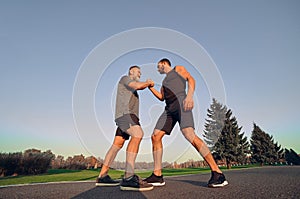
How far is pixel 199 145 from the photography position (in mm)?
3221

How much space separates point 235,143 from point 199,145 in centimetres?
2123

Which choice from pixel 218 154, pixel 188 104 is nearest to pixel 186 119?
pixel 188 104

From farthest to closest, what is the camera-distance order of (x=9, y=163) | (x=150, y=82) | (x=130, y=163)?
(x=9, y=163)
(x=150, y=82)
(x=130, y=163)

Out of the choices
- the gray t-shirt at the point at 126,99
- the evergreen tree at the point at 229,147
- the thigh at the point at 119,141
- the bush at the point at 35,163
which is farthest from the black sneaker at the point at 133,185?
the evergreen tree at the point at 229,147

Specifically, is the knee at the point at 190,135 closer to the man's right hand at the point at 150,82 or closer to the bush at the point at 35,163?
the man's right hand at the point at 150,82

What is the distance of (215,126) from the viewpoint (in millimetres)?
25469

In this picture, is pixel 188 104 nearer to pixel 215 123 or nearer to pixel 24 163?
pixel 24 163

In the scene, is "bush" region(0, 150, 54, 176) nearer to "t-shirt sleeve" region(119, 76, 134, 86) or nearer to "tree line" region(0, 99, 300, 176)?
"tree line" region(0, 99, 300, 176)

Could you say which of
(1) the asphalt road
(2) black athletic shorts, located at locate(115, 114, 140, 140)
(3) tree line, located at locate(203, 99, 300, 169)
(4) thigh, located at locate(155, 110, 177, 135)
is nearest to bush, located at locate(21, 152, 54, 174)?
(1) the asphalt road

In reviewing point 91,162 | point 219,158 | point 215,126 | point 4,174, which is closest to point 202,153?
point 4,174

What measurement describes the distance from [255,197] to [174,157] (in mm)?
1994

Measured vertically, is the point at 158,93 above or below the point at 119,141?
above

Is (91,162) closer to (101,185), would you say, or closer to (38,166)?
(38,166)

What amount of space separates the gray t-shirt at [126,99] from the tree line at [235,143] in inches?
807
